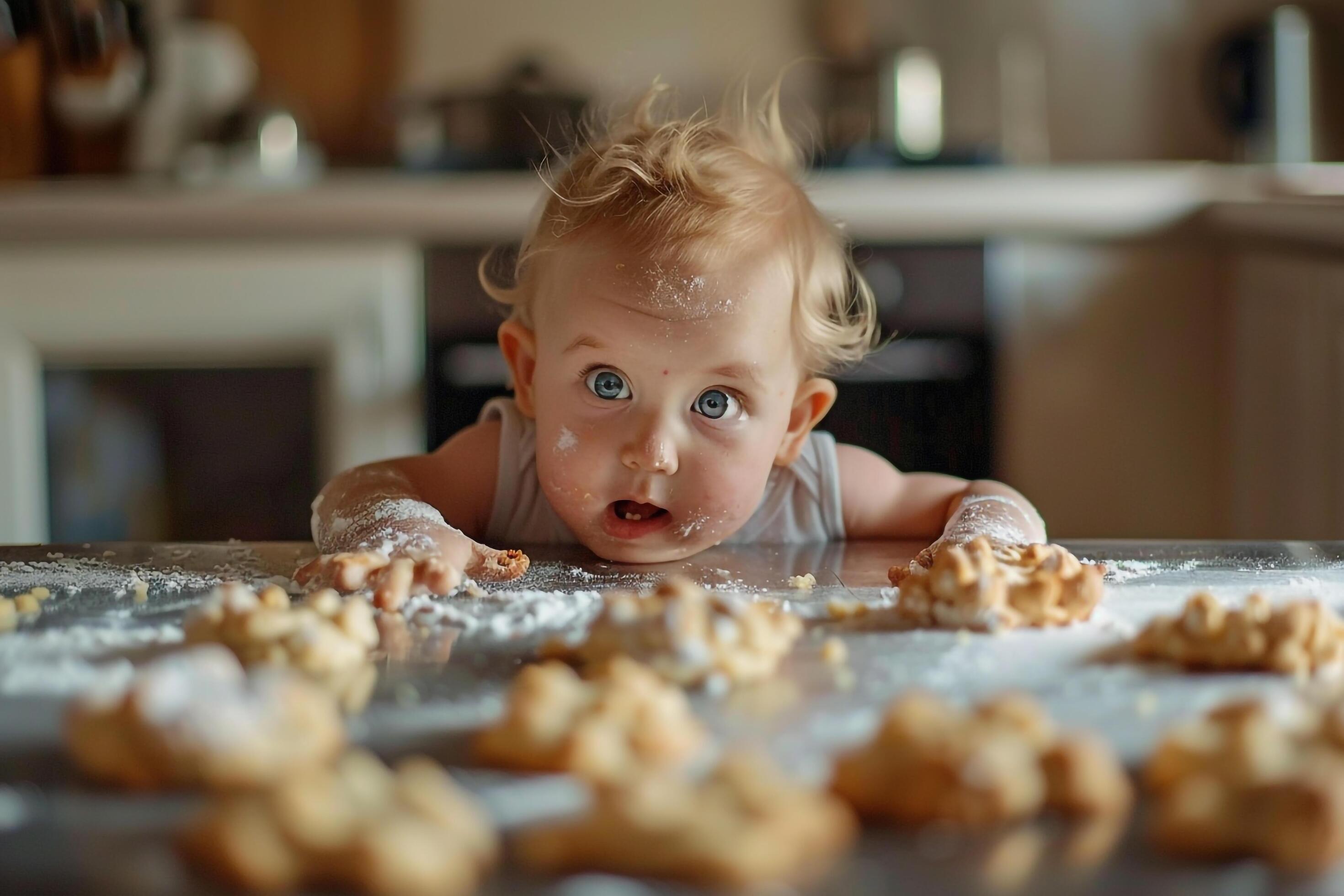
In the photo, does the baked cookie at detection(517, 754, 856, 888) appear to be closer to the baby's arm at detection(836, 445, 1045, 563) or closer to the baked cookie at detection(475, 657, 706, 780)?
the baked cookie at detection(475, 657, 706, 780)

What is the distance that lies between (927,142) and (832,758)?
2.37 meters

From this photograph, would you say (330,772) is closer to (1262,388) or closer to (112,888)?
(112,888)

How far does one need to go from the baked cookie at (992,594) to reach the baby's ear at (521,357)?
52 cm

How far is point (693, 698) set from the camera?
2.02ft

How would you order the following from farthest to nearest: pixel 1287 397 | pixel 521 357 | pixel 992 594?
1. pixel 1287 397
2. pixel 521 357
3. pixel 992 594

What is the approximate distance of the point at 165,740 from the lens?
48 centimetres

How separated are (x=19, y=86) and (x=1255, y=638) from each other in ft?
8.19

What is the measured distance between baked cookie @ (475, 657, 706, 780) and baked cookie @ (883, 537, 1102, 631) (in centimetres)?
24

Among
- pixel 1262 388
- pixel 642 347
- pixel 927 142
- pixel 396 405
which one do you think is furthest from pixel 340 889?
pixel 927 142

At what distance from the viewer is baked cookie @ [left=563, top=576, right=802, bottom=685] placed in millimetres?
625

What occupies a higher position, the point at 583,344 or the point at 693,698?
the point at 583,344

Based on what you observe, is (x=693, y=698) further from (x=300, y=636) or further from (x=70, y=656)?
(x=70, y=656)

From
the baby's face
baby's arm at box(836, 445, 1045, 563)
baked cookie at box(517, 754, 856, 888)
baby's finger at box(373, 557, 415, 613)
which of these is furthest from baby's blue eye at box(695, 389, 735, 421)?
baked cookie at box(517, 754, 856, 888)

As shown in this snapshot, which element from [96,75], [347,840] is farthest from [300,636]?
[96,75]
